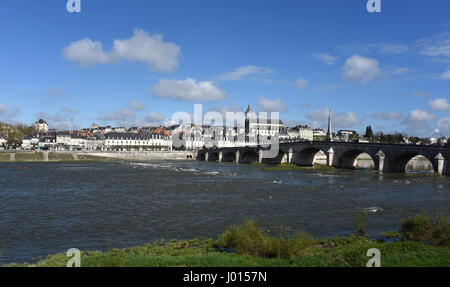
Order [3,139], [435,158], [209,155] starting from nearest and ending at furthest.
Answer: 1. [435,158]
2. [209,155]
3. [3,139]

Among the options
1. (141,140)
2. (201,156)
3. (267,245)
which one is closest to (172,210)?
(267,245)

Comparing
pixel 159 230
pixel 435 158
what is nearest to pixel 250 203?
pixel 159 230

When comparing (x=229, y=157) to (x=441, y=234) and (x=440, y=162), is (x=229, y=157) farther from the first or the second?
(x=441, y=234)

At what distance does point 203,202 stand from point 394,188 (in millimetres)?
25196

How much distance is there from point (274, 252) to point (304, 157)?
8113cm

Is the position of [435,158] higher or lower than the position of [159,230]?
higher

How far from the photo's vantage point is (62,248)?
61.6 feet

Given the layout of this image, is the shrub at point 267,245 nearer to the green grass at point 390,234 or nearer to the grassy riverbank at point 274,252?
the grassy riverbank at point 274,252

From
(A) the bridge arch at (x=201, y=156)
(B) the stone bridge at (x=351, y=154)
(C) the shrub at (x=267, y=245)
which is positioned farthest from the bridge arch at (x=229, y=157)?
(C) the shrub at (x=267, y=245)

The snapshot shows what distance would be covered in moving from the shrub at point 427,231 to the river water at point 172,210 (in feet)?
9.45

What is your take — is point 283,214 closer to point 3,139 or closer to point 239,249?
point 239,249
